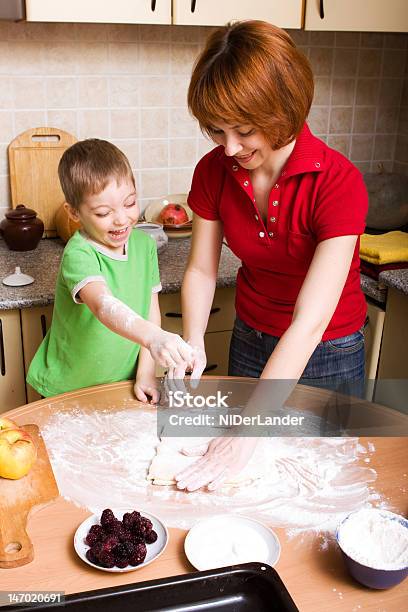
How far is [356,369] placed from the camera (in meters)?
1.70

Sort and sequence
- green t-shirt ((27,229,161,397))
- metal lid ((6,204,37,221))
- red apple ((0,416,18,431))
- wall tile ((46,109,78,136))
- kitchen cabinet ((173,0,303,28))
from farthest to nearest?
wall tile ((46,109,78,136))
metal lid ((6,204,37,221))
kitchen cabinet ((173,0,303,28))
green t-shirt ((27,229,161,397))
red apple ((0,416,18,431))

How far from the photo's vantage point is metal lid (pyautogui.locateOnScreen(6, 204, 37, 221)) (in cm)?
227

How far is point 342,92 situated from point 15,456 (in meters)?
2.06

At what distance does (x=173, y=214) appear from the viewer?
252 centimetres

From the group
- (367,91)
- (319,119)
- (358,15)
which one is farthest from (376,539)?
(367,91)

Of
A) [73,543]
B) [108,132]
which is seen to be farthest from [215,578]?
[108,132]

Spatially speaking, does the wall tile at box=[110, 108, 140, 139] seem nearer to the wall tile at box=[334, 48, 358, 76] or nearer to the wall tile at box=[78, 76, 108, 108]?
the wall tile at box=[78, 76, 108, 108]

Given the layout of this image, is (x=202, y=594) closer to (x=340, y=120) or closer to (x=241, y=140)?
(x=241, y=140)

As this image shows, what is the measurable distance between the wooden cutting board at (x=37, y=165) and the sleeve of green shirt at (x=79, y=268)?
0.93 meters

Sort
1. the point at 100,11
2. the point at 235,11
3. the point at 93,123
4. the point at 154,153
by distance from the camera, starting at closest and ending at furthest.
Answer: the point at 100,11 → the point at 235,11 → the point at 93,123 → the point at 154,153

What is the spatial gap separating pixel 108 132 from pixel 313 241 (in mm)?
1248

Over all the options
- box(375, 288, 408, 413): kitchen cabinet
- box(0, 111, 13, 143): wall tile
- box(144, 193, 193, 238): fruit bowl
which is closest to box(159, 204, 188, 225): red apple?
box(144, 193, 193, 238): fruit bowl

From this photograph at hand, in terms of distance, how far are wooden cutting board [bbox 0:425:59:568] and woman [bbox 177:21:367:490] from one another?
0.24m

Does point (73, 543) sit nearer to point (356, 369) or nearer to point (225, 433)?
point (225, 433)
